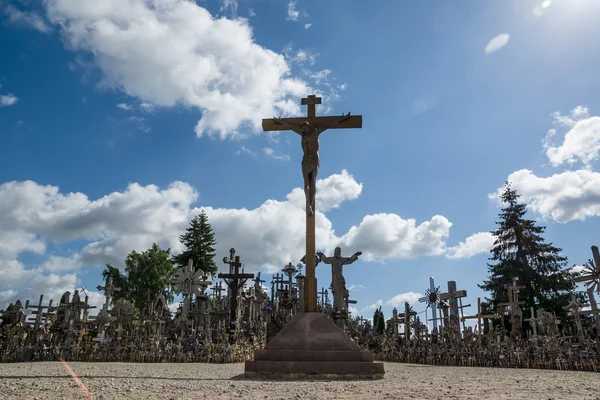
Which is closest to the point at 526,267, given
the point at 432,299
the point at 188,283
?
the point at 432,299

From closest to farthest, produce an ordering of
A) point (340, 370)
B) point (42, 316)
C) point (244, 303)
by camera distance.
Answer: point (340, 370) → point (42, 316) → point (244, 303)

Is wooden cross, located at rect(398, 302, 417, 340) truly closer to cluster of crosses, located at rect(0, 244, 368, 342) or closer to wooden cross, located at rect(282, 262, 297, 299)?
cluster of crosses, located at rect(0, 244, 368, 342)

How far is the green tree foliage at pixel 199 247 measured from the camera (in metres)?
42.1

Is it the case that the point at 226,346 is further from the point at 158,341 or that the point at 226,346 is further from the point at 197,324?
the point at 197,324

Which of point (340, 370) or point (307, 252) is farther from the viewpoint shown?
point (307, 252)

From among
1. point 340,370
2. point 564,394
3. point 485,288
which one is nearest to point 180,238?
point 485,288

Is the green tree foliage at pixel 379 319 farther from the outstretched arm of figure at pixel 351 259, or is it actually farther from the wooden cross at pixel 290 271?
the outstretched arm of figure at pixel 351 259

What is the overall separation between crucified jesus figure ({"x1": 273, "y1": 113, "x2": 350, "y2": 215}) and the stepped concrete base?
268cm

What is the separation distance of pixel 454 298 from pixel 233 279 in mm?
10764

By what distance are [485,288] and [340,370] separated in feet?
87.0

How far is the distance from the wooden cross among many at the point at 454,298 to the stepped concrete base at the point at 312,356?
12.1m

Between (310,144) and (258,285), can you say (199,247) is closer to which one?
(258,285)

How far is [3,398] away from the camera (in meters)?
4.82

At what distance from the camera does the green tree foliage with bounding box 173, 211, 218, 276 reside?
42.1m
